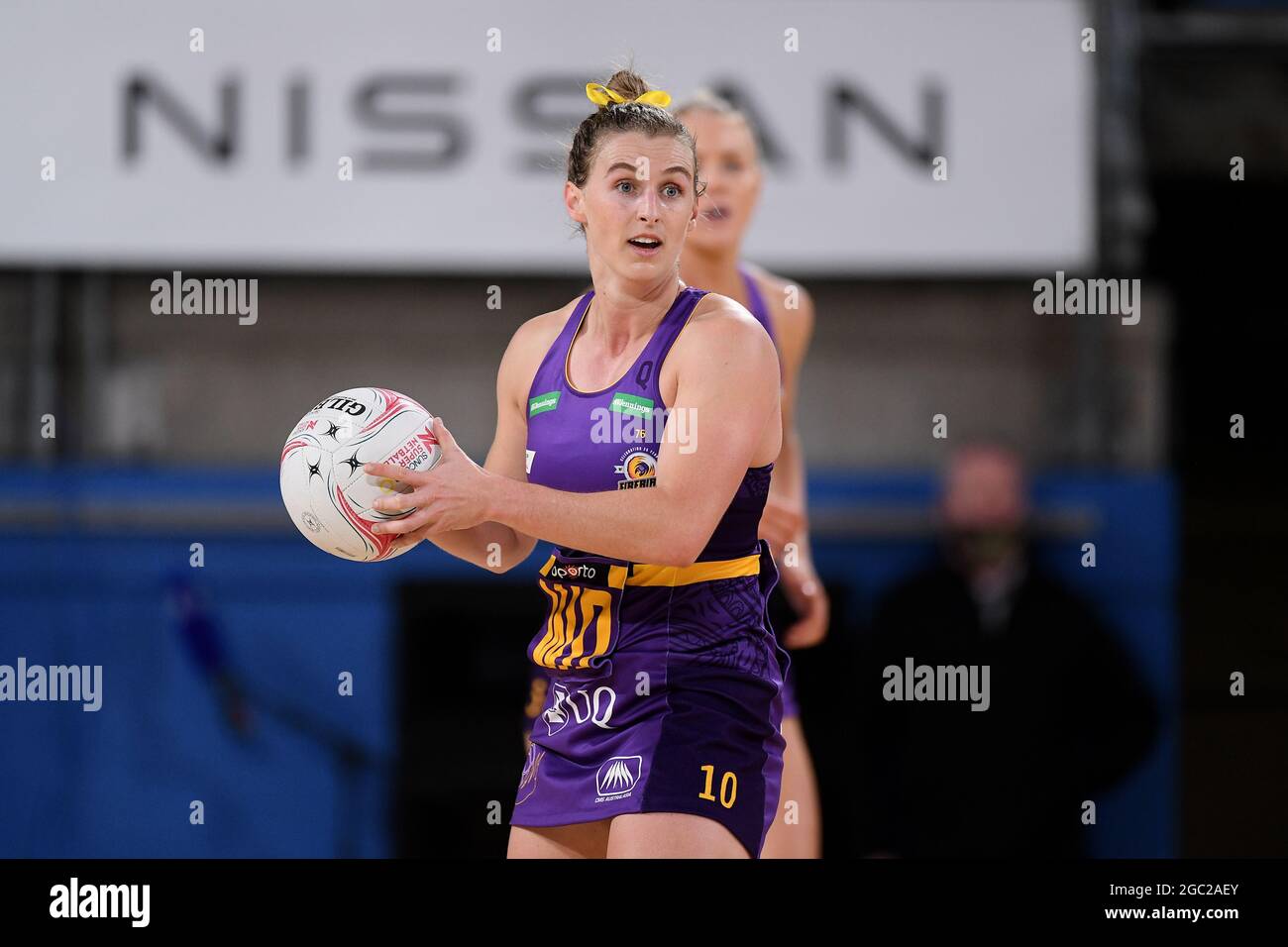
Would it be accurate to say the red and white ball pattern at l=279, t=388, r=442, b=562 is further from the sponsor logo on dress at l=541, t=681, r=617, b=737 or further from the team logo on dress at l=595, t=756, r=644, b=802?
the team logo on dress at l=595, t=756, r=644, b=802

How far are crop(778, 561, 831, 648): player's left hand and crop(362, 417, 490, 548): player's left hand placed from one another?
1367mm

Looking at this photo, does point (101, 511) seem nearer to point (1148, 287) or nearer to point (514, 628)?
point (514, 628)

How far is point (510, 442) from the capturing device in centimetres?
284

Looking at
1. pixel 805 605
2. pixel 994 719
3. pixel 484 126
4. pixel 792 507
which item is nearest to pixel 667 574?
pixel 792 507

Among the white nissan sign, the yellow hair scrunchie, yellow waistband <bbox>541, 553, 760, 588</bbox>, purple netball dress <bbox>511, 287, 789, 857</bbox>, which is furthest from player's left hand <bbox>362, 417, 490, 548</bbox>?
the white nissan sign

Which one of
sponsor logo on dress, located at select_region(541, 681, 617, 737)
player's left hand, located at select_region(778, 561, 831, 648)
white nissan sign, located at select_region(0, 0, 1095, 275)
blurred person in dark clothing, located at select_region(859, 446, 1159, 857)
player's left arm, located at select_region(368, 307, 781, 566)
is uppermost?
white nissan sign, located at select_region(0, 0, 1095, 275)

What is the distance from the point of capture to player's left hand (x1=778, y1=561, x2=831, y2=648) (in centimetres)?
368

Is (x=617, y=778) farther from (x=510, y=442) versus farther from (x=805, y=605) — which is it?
(x=805, y=605)

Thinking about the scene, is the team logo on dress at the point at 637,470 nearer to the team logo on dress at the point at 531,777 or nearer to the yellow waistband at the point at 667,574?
the yellow waistband at the point at 667,574

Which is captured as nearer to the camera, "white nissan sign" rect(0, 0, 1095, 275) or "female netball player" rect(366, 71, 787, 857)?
"female netball player" rect(366, 71, 787, 857)

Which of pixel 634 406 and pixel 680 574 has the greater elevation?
pixel 634 406

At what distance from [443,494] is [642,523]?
0.32m

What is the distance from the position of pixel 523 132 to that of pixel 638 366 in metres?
3.44
